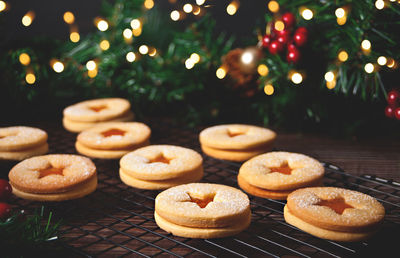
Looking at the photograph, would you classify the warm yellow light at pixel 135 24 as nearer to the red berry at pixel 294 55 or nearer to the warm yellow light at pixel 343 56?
the red berry at pixel 294 55

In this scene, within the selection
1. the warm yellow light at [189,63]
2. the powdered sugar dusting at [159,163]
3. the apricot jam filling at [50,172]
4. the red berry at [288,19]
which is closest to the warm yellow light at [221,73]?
the warm yellow light at [189,63]

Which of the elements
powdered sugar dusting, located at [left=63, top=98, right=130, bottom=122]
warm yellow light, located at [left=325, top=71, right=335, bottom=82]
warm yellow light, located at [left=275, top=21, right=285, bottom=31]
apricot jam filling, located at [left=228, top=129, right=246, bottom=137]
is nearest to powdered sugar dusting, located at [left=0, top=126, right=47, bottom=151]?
powdered sugar dusting, located at [left=63, top=98, right=130, bottom=122]

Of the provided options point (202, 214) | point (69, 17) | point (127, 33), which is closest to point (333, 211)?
point (202, 214)

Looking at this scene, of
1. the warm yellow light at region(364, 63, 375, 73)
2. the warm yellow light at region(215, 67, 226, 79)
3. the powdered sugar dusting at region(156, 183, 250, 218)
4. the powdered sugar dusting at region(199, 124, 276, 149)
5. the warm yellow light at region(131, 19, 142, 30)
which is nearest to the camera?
the powdered sugar dusting at region(156, 183, 250, 218)

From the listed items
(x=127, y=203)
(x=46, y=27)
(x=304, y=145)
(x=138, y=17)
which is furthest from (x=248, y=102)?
(x=46, y=27)

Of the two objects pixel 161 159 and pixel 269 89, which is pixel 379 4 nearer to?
pixel 269 89

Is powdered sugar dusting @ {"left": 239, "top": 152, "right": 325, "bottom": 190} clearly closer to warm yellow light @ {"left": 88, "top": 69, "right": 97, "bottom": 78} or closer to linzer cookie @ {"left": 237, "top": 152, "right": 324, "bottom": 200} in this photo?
linzer cookie @ {"left": 237, "top": 152, "right": 324, "bottom": 200}

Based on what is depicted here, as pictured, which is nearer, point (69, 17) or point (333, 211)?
point (333, 211)
